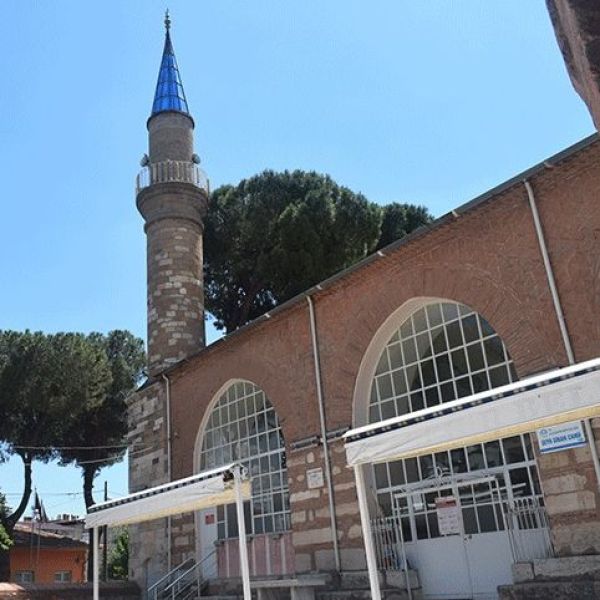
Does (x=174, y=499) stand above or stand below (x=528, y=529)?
above

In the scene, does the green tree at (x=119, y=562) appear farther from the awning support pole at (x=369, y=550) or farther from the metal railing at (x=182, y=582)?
the awning support pole at (x=369, y=550)

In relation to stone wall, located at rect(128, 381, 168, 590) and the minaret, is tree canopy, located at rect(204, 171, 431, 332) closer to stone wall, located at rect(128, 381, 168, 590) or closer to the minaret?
the minaret

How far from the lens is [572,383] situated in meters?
5.06

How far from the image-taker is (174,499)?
795 cm

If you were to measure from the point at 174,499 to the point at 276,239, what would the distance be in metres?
16.6

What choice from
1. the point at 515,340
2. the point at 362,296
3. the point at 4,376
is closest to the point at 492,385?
the point at 515,340

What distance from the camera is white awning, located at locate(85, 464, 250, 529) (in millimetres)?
7297

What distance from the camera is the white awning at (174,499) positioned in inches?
287

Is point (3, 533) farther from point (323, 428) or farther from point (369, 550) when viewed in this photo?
point (369, 550)

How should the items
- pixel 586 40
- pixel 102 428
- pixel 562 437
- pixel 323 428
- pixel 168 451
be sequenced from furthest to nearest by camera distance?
1. pixel 102 428
2. pixel 168 451
3. pixel 323 428
4. pixel 562 437
5. pixel 586 40

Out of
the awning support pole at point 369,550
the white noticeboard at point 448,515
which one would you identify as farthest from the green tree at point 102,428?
the awning support pole at point 369,550

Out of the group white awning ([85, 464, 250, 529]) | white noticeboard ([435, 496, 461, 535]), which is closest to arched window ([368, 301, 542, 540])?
white noticeboard ([435, 496, 461, 535])

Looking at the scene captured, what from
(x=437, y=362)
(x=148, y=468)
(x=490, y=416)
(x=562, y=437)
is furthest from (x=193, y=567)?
(x=490, y=416)

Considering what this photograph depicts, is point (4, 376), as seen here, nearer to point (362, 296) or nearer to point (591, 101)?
point (362, 296)
